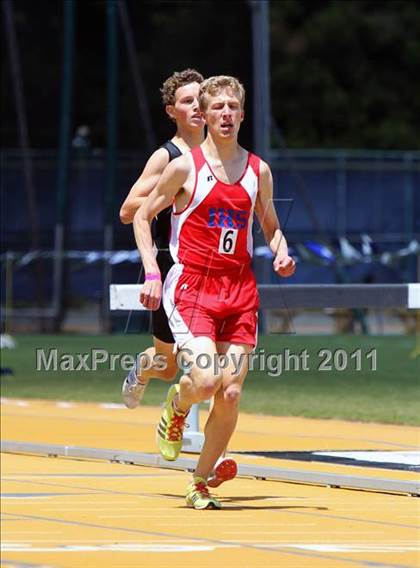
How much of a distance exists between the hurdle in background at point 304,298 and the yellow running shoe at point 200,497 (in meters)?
2.58

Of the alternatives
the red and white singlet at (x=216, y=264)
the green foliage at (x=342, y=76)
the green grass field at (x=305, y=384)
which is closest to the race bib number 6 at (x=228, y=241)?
the red and white singlet at (x=216, y=264)

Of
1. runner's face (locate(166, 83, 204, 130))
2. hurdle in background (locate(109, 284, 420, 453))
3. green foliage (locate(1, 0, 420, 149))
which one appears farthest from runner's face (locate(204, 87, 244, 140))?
green foliage (locate(1, 0, 420, 149))

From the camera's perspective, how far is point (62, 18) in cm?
3369

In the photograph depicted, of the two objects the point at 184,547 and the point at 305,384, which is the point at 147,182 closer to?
the point at 184,547

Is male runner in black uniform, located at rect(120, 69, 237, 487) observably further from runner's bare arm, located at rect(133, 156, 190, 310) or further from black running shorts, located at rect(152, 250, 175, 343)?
runner's bare arm, located at rect(133, 156, 190, 310)

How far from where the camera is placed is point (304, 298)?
40.4 feet

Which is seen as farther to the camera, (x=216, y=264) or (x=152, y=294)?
(x=216, y=264)

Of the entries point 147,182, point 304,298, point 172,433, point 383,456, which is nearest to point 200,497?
point 172,433

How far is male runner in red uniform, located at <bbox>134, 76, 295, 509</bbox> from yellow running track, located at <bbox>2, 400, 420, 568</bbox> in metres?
0.50

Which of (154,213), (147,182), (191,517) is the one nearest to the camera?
(191,517)

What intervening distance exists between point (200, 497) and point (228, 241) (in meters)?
1.39

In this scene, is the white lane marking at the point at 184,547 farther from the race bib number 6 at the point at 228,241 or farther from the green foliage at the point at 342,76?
the green foliage at the point at 342,76

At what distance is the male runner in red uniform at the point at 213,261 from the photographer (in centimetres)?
928

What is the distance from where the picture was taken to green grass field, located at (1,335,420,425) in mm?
16297
